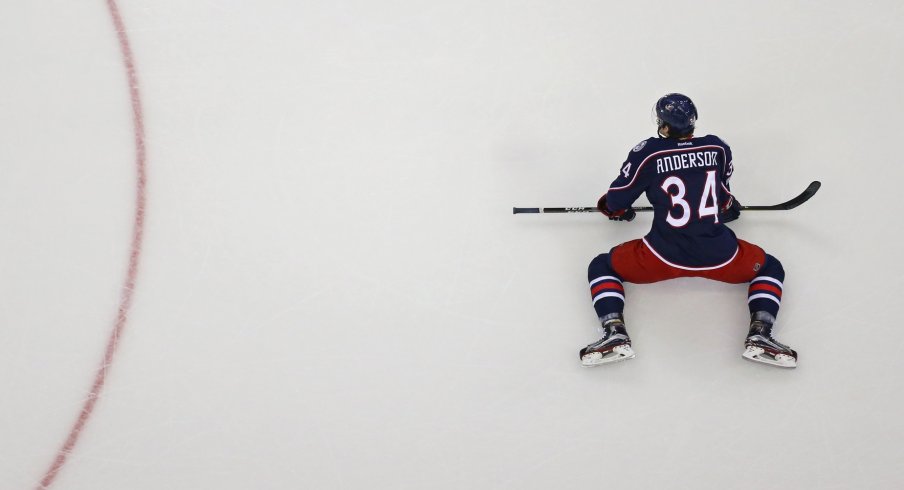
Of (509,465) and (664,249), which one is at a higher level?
(664,249)

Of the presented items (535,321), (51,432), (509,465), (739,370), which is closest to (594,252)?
(535,321)

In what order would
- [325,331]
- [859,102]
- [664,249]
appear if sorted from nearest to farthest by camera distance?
[664,249] → [325,331] → [859,102]

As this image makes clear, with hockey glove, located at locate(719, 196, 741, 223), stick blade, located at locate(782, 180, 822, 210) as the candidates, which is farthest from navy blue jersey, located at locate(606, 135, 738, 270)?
stick blade, located at locate(782, 180, 822, 210)

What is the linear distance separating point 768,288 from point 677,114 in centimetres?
58

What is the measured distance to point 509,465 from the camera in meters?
2.39

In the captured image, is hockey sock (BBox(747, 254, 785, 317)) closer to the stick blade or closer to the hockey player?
the hockey player

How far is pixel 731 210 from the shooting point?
257 cm

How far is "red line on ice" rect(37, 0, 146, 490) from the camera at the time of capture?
244 centimetres

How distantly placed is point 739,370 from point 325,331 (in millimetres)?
1251

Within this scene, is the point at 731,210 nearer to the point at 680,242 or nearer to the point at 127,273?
the point at 680,242

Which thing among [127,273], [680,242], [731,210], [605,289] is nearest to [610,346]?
[605,289]

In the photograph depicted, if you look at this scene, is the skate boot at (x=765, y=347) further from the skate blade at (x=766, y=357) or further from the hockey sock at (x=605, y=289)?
the hockey sock at (x=605, y=289)

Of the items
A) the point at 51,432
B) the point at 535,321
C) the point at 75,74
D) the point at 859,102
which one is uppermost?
the point at 75,74

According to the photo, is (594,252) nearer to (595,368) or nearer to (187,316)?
(595,368)
